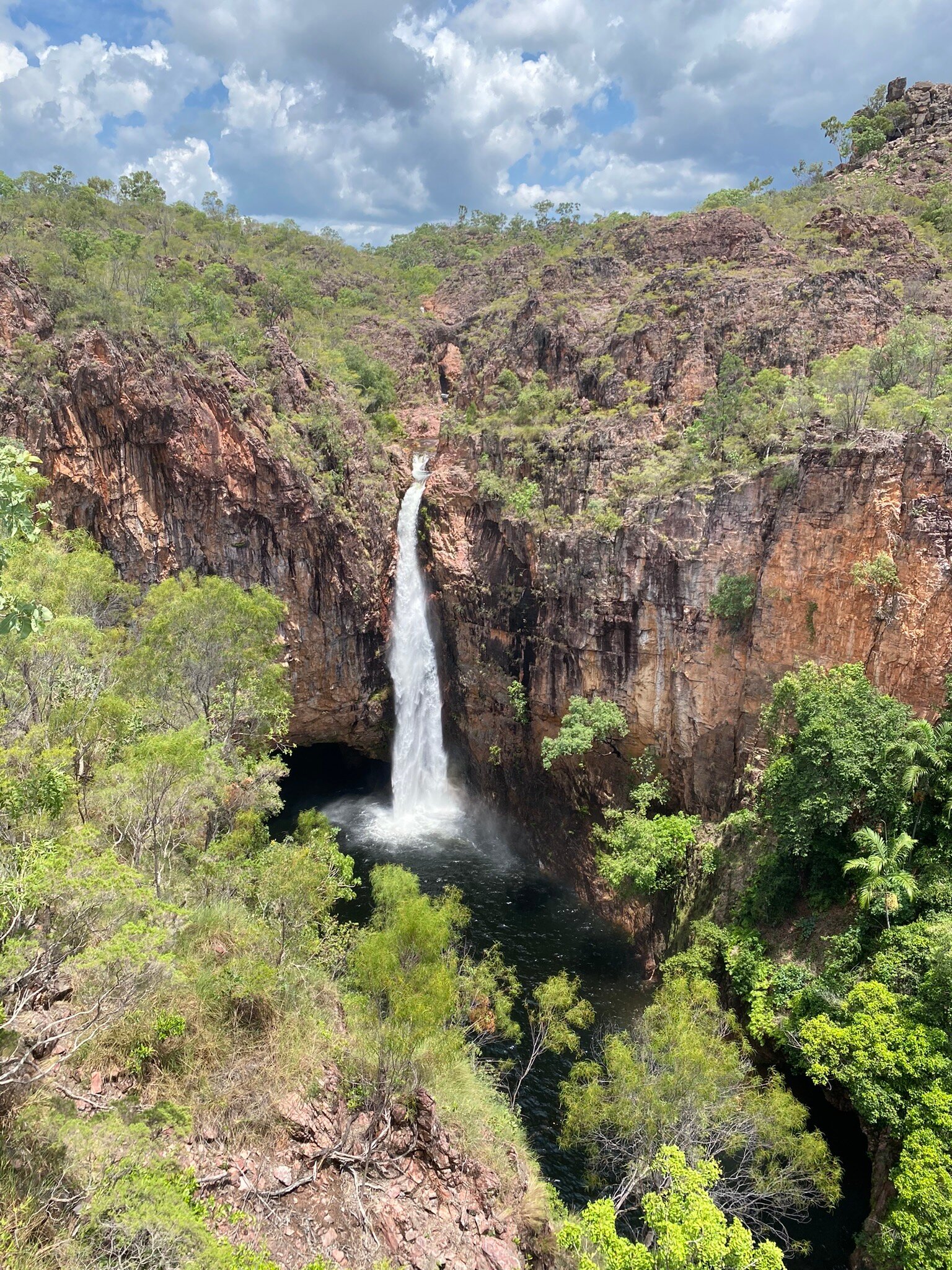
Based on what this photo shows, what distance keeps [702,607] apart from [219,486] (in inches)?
757

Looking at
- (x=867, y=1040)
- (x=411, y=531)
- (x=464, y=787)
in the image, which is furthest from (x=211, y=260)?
(x=867, y=1040)

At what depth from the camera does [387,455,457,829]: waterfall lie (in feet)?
108

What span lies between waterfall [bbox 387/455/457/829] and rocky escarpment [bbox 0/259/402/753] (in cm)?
91

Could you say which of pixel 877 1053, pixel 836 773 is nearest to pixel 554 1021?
pixel 877 1053

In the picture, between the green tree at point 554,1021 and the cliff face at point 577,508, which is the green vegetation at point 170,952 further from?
the cliff face at point 577,508

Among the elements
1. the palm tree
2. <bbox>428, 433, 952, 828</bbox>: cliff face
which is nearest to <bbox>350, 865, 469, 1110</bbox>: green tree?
the palm tree

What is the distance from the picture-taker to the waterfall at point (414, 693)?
33.0 m

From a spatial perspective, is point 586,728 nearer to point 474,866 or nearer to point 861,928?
point 474,866

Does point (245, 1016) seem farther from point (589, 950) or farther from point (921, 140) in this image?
point (921, 140)

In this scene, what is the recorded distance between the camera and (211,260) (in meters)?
41.5

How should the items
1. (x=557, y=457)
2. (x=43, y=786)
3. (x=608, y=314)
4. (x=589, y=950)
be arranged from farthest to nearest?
(x=608, y=314) → (x=557, y=457) → (x=589, y=950) → (x=43, y=786)

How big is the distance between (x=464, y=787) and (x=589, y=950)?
11740 millimetres

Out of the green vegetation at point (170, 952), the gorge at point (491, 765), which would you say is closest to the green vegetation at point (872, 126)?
the gorge at point (491, 765)

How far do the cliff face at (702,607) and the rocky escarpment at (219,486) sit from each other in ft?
15.2
